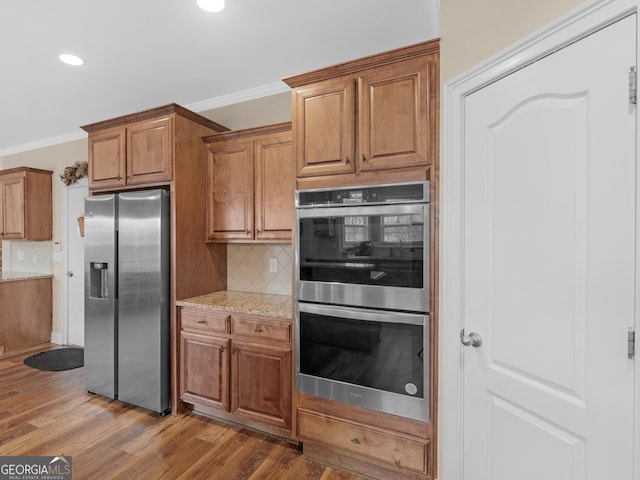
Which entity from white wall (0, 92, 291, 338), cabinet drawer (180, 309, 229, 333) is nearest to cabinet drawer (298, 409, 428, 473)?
cabinet drawer (180, 309, 229, 333)

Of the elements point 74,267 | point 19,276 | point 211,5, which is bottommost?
point 19,276

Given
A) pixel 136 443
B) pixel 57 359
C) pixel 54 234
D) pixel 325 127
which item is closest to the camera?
pixel 325 127

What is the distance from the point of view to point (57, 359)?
153 inches

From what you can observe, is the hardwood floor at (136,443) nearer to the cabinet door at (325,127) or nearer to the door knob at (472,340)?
the door knob at (472,340)

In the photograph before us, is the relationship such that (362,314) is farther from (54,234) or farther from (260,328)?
(54,234)

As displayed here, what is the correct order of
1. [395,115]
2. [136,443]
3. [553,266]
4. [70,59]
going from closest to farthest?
[553,266], [395,115], [136,443], [70,59]

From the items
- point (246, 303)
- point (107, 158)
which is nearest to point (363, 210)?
point (246, 303)

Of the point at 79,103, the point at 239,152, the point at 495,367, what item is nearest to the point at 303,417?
the point at 495,367

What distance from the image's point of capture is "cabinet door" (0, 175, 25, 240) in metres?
4.30

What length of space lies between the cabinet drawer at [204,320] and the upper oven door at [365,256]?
2.37ft

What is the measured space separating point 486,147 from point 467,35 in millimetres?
548

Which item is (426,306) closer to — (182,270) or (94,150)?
(182,270)

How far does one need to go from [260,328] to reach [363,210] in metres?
1.09

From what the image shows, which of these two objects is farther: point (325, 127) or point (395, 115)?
point (325, 127)
